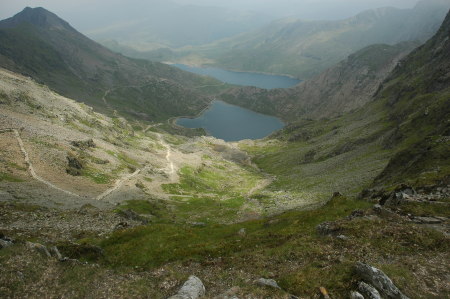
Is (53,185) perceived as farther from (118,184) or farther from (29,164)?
(118,184)

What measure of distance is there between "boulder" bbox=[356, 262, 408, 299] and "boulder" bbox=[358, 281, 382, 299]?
0.62m

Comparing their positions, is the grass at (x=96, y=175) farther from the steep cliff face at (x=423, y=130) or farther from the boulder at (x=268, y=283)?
the boulder at (x=268, y=283)

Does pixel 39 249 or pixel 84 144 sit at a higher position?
pixel 39 249

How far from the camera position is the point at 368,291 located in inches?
840

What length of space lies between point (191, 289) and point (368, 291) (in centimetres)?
1259

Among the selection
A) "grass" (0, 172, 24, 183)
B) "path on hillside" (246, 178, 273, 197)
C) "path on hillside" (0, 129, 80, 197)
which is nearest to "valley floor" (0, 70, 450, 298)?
"grass" (0, 172, 24, 183)

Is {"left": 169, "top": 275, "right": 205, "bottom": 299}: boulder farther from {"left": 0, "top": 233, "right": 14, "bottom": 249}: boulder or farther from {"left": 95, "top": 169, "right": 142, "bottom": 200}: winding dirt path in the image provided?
{"left": 95, "top": 169, "right": 142, "bottom": 200}: winding dirt path

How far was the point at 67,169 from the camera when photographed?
8200 cm

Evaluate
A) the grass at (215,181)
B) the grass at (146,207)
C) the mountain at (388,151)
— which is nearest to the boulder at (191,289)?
the mountain at (388,151)

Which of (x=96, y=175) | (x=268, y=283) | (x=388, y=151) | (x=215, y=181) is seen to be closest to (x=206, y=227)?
(x=268, y=283)

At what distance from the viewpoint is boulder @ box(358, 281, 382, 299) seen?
20938 mm

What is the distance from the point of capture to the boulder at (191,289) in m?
23.6

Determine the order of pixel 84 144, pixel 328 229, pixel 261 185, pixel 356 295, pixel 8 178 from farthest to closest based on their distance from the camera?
pixel 261 185 < pixel 84 144 < pixel 8 178 < pixel 328 229 < pixel 356 295

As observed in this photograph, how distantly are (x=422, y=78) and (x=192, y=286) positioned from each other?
19175cm
